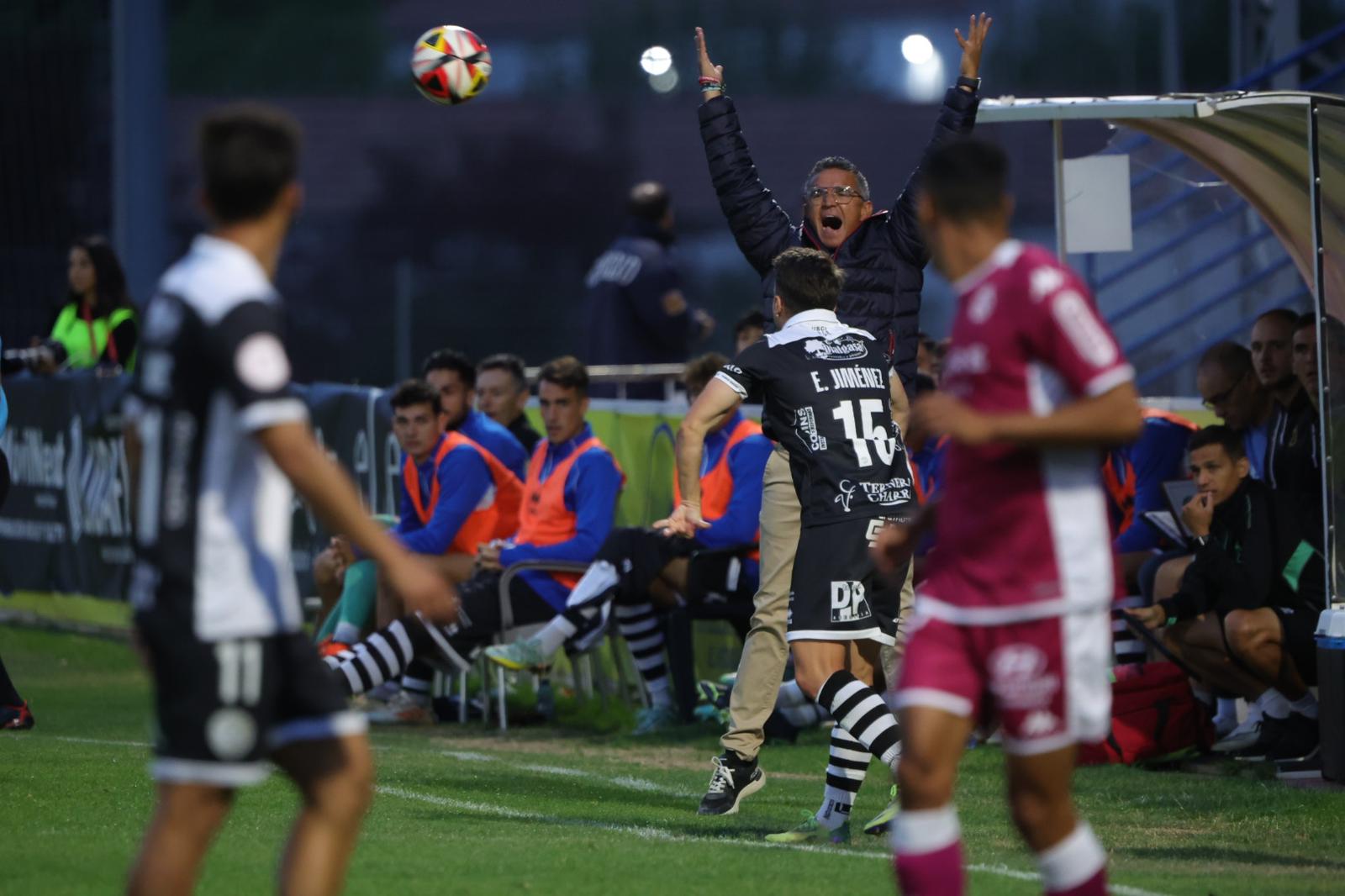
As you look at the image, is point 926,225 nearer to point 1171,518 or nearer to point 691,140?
point 1171,518

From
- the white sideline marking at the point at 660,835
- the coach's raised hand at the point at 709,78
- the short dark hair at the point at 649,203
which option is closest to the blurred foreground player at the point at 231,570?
the white sideline marking at the point at 660,835

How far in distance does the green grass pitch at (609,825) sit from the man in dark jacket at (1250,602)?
1.35 ft

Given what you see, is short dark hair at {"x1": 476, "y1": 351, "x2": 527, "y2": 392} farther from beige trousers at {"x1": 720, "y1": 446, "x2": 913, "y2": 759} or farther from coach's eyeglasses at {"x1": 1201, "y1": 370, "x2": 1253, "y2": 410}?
beige trousers at {"x1": 720, "y1": 446, "x2": 913, "y2": 759}

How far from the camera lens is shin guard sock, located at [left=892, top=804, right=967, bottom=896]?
458 cm

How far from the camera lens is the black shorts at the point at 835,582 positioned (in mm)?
7172

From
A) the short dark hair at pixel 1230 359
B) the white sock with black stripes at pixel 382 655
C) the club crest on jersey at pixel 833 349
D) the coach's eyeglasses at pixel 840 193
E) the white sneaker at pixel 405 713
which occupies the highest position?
the coach's eyeglasses at pixel 840 193

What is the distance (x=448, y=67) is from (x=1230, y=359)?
3.82m

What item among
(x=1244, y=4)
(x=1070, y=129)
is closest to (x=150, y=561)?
(x=1070, y=129)

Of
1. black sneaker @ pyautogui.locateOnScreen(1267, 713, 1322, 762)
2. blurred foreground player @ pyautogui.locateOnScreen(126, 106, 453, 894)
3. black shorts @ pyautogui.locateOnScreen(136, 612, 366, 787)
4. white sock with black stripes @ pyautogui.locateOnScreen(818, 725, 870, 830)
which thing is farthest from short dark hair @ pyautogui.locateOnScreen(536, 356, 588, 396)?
Result: black shorts @ pyautogui.locateOnScreen(136, 612, 366, 787)

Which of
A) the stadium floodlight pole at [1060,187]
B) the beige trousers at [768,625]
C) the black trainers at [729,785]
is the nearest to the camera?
the beige trousers at [768,625]

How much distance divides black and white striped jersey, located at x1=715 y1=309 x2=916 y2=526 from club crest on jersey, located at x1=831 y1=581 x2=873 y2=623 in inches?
9.0

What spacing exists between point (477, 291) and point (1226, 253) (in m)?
18.4

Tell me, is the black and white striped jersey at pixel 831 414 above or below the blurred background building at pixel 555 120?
below

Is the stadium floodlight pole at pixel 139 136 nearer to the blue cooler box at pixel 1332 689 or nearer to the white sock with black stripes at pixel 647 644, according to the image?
the white sock with black stripes at pixel 647 644
